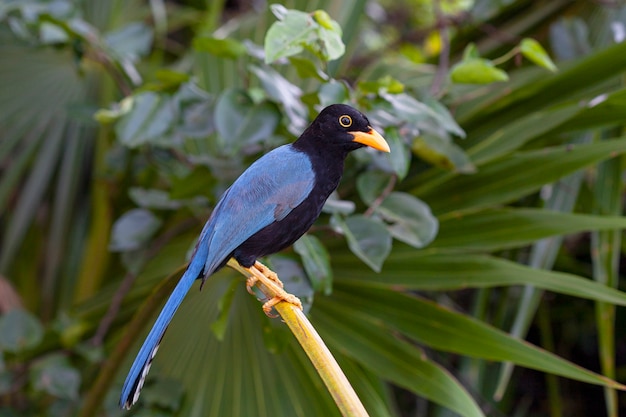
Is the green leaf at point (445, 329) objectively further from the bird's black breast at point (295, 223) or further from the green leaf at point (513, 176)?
the bird's black breast at point (295, 223)

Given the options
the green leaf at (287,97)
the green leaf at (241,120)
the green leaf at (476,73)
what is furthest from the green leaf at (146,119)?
the green leaf at (476,73)

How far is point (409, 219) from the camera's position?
80.7 inches

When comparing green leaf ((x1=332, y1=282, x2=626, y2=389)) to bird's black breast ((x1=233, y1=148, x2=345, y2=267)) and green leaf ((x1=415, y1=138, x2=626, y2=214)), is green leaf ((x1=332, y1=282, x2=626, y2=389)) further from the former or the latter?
bird's black breast ((x1=233, y1=148, x2=345, y2=267))

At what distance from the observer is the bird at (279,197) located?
164 centimetres

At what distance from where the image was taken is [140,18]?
4199 mm

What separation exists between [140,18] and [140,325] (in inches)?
107

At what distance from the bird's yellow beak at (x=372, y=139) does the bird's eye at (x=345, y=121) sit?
0.08ft

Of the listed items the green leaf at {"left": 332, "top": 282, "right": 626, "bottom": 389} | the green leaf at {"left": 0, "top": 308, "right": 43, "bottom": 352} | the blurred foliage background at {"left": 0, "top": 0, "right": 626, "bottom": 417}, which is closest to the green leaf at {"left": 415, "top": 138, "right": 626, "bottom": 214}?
the blurred foliage background at {"left": 0, "top": 0, "right": 626, "bottom": 417}

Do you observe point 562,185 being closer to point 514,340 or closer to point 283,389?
point 514,340

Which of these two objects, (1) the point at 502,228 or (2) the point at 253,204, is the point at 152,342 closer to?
(2) the point at 253,204

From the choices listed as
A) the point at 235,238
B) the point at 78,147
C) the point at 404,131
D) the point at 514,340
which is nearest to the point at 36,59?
the point at 78,147

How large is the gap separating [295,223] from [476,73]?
2.40 ft

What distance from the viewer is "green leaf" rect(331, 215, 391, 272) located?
192 cm

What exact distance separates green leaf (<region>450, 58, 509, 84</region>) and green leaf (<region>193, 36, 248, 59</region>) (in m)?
0.60
